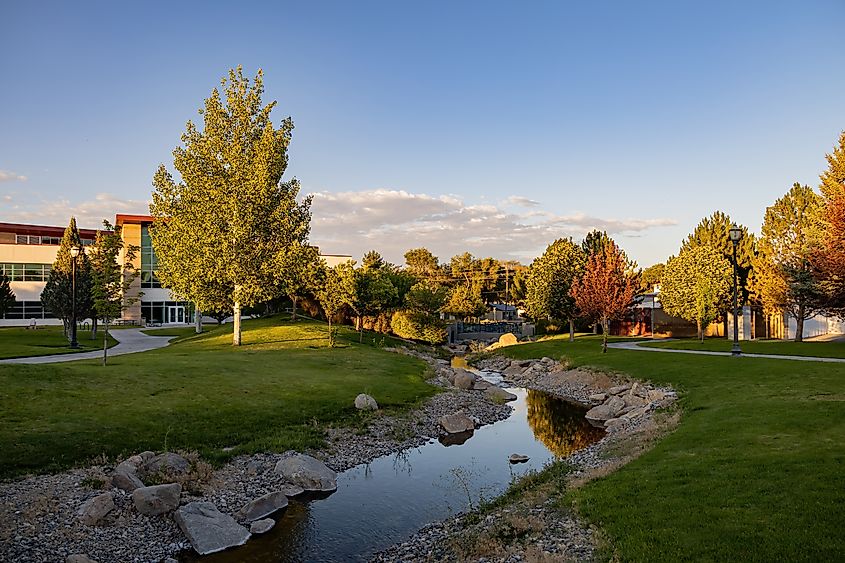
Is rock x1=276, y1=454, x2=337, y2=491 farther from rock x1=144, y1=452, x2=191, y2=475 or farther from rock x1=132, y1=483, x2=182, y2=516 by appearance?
rock x1=132, y1=483, x2=182, y2=516

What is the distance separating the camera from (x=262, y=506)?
588 inches

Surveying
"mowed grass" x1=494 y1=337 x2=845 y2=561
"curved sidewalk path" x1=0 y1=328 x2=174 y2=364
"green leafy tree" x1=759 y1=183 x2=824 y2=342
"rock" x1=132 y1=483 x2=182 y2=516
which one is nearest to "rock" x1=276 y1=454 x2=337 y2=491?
"rock" x1=132 y1=483 x2=182 y2=516

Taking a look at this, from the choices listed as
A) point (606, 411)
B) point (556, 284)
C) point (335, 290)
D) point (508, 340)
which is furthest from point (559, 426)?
point (508, 340)

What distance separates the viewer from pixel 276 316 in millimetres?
68625

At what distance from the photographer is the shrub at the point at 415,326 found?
216ft

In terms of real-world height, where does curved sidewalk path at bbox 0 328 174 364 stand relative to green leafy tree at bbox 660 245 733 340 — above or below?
below

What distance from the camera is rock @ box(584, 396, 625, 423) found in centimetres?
2695

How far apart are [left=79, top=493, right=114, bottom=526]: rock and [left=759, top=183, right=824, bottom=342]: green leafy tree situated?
150ft

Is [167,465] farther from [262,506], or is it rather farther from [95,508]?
[262,506]

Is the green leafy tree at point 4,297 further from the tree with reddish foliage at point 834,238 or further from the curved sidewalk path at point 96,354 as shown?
the tree with reddish foliage at point 834,238

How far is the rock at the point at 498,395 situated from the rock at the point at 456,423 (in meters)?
6.56

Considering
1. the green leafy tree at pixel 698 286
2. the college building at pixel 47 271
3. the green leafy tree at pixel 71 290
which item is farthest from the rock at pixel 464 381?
the college building at pixel 47 271

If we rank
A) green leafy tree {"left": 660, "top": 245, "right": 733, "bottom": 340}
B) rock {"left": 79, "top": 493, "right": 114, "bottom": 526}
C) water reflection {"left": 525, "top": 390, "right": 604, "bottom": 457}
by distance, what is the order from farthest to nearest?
green leafy tree {"left": 660, "top": 245, "right": 733, "bottom": 340} → water reflection {"left": 525, "top": 390, "right": 604, "bottom": 457} → rock {"left": 79, "top": 493, "right": 114, "bottom": 526}

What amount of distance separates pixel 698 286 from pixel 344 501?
140ft
